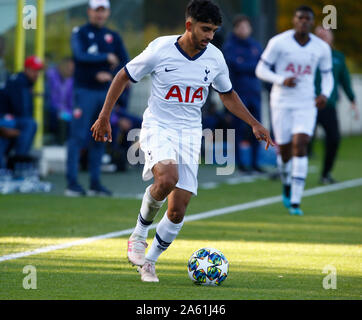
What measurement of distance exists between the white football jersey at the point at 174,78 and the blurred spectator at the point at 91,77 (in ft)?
18.7

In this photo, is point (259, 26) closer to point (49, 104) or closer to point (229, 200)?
point (49, 104)

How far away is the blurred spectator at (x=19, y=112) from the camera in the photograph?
1453cm

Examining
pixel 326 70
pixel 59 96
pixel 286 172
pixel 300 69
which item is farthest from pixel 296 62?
pixel 59 96

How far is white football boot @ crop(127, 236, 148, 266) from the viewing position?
7.22 metres

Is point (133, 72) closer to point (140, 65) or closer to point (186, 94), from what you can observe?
point (140, 65)

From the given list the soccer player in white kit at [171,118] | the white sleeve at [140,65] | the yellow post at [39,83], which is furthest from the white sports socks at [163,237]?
the yellow post at [39,83]

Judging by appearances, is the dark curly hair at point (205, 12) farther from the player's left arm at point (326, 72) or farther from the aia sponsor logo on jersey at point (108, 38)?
the aia sponsor logo on jersey at point (108, 38)

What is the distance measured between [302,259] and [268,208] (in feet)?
14.1

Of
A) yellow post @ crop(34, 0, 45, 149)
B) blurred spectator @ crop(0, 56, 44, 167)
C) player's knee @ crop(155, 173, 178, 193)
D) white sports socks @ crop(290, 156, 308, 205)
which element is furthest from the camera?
yellow post @ crop(34, 0, 45, 149)

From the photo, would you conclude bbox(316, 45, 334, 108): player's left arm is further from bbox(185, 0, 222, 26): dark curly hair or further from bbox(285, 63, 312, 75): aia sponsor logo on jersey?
bbox(185, 0, 222, 26): dark curly hair

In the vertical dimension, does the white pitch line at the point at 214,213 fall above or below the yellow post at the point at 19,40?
below

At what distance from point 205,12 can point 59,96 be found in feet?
39.5

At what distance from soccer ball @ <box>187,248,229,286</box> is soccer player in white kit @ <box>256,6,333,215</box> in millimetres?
5009

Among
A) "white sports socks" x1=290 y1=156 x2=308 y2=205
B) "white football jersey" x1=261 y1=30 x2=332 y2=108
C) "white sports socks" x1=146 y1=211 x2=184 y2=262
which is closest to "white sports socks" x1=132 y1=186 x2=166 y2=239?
"white sports socks" x1=146 y1=211 x2=184 y2=262
